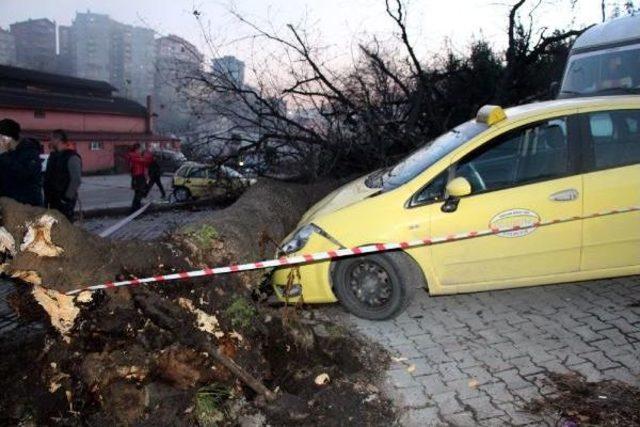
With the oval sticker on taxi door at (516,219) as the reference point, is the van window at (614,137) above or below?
above

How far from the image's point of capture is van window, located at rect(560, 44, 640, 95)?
7.31 metres

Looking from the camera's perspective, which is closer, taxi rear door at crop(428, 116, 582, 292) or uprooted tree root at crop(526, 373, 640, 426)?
uprooted tree root at crop(526, 373, 640, 426)

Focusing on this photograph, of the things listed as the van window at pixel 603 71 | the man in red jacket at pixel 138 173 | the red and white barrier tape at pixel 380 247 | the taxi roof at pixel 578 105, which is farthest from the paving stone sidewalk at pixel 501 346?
the man in red jacket at pixel 138 173

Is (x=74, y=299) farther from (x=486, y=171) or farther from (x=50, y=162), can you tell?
(x=50, y=162)

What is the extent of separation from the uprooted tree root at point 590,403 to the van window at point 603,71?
16.2 feet

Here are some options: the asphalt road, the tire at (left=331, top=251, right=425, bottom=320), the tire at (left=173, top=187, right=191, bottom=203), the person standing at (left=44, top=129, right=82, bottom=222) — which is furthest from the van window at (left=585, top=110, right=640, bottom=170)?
the asphalt road

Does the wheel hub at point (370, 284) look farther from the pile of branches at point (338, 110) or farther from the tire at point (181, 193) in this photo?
the tire at point (181, 193)

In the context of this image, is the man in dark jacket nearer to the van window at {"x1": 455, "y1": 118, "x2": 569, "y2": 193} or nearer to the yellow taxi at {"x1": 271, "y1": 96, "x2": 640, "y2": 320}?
the yellow taxi at {"x1": 271, "y1": 96, "x2": 640, "y2": 320}

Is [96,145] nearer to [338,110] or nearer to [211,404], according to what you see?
[338,110]

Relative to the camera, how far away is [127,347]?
136 inches

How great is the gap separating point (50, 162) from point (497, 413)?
247 inches

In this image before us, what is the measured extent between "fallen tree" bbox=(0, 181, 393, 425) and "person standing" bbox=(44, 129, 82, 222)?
3361 mm

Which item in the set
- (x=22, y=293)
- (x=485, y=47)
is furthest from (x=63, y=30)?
(x=22, y=293)

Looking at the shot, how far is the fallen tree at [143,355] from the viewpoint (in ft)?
10.8
